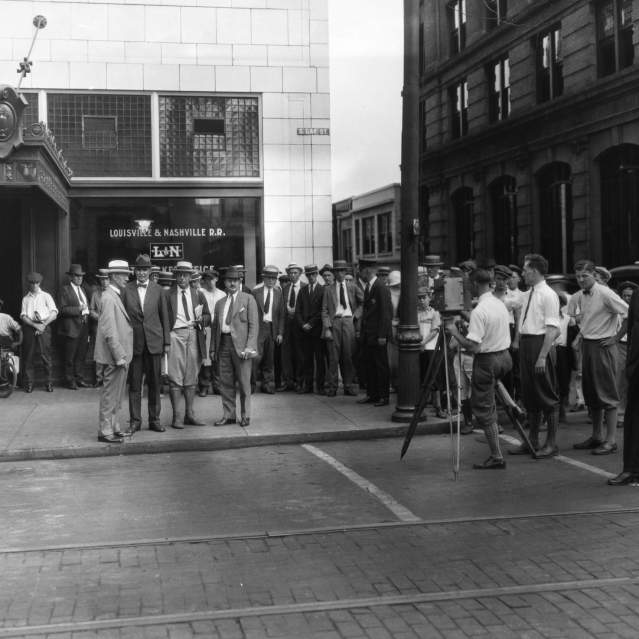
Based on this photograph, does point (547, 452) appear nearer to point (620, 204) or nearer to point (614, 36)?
point (620, 204)

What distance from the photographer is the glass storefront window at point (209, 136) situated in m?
16.6

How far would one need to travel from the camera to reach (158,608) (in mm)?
5113

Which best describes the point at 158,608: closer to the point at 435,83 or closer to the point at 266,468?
the point at 266,468

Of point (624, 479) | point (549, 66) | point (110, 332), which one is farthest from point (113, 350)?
point (549, 66)

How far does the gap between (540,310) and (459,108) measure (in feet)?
72.7

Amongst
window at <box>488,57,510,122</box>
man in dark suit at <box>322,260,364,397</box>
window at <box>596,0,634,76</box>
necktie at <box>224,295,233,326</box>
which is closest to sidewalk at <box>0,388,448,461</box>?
man in dark suit at <box>322,260,364,397</box>

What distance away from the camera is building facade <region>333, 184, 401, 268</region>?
28.4 metres

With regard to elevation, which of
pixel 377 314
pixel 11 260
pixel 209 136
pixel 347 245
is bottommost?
pixel 377 314

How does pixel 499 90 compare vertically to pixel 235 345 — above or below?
above

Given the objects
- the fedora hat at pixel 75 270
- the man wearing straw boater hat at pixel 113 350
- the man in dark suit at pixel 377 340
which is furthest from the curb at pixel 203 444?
the fedora hat at pixel 75 270

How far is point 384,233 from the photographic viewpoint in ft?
102

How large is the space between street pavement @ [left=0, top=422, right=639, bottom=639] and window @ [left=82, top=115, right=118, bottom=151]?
8192 millimetres

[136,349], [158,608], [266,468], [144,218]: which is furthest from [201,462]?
[144,218]

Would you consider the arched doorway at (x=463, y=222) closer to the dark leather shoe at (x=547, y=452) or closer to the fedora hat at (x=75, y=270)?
the fedora hat at (x=75, y=270)
